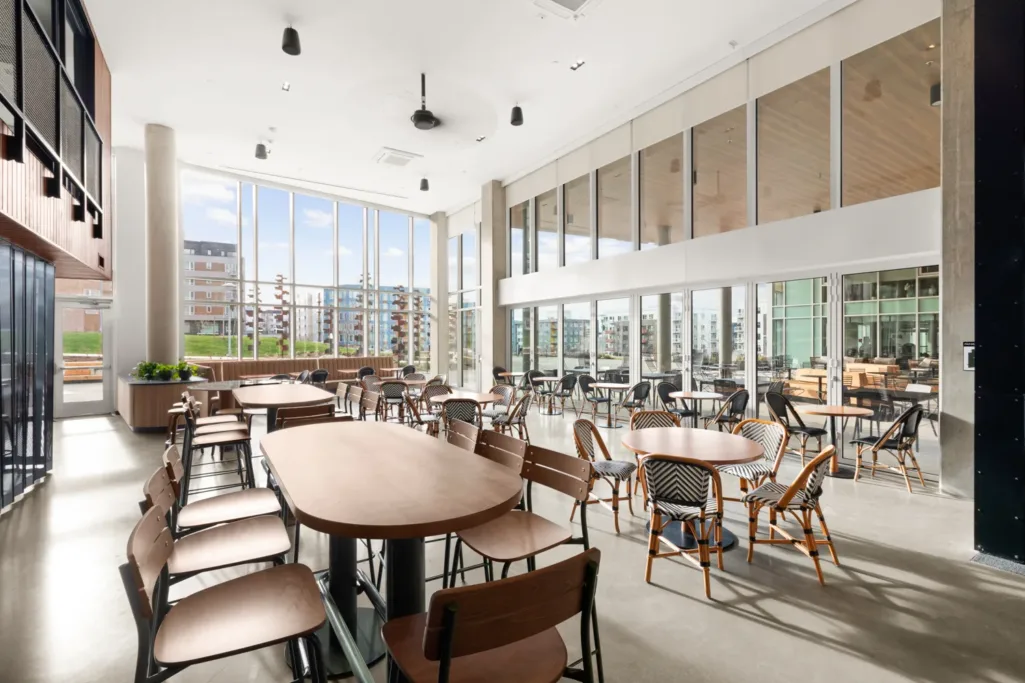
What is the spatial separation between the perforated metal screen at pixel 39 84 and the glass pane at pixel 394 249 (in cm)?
1109

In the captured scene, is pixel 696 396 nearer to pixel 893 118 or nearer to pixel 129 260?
pixel 893 118

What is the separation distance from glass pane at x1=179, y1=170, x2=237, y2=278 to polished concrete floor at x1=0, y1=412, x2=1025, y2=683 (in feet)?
29.3

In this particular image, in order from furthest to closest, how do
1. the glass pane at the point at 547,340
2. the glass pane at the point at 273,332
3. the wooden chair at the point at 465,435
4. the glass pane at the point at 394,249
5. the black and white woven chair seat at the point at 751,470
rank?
the glass pane at the point at 394,249, the glass pane at the point at 273,332, the glass pane at the point at 547,340, the black and white woven chair seat at the point at 751,470, the wooden chair at the point at 465,435

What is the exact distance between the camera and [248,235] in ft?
41.4

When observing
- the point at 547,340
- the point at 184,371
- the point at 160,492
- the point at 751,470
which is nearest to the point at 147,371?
the point at 184,371

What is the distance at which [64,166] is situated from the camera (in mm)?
3936

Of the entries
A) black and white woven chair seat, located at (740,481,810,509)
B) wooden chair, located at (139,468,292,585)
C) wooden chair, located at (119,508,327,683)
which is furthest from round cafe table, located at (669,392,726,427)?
wooden chair, located at (119,508,327,683)

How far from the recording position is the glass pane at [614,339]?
958cm

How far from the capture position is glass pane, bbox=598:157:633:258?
9.33 metres

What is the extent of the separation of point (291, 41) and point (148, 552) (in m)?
6.32

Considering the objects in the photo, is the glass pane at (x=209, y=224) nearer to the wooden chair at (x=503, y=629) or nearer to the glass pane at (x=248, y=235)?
the glass pane at (x=248, y=235)

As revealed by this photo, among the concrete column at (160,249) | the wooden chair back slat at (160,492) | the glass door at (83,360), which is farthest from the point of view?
the glass door at (83,360)

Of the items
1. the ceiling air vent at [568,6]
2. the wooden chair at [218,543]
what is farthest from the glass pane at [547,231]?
the wooden chair at [218,543]

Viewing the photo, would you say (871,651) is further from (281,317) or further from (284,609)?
(281,317)
